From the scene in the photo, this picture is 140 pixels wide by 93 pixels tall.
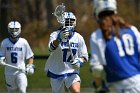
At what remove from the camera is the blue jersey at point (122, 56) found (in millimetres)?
6680

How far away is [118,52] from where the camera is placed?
6676mm

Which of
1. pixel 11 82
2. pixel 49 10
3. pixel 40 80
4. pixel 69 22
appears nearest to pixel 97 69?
pixel 69 22

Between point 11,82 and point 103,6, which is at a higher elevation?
point 103,6

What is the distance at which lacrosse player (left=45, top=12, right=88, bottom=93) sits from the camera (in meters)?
10.7

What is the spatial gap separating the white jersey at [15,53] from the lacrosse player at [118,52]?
5784 mm

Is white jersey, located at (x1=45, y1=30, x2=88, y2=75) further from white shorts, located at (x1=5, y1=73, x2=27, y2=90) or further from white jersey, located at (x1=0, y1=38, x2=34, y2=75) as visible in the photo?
white jersey, located at (x1=0, y1=38, x2=34, y2=75)

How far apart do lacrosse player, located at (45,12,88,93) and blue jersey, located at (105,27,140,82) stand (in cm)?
387

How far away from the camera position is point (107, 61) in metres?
6.72

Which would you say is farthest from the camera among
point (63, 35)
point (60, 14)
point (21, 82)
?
point (21, 82)

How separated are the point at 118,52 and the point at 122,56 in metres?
0.06

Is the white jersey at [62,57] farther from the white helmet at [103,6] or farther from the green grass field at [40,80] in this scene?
the green grass field at [40,80]

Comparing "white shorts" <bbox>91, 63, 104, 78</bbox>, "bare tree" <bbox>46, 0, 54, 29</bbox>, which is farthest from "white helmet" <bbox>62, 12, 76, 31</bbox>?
"bare tree" <bbox>46, 0, 54, 29</bbox>

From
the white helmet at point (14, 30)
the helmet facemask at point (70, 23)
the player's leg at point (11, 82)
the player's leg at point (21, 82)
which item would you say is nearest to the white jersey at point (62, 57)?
the helmet facemask at point (70, 23)

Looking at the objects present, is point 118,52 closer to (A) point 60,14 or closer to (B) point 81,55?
(B) point 81,55
